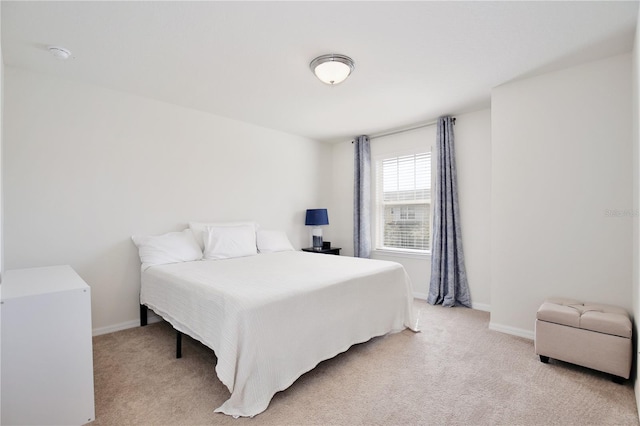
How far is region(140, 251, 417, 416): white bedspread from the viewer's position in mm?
1780

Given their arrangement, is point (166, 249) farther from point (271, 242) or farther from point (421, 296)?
point (421, 296)

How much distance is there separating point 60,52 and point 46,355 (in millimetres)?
2191

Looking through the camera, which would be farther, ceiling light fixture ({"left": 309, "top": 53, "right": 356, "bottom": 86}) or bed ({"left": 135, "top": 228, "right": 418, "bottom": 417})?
ceiling light fixture ({"left": 309, "top": 53, "right": 356, "bottom": 86})

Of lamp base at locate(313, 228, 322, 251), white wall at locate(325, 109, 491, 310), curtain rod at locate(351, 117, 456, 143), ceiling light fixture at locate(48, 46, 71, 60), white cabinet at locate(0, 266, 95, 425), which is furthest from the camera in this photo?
lamp base at locate(313, 228, 322, 251)

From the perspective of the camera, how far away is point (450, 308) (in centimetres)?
384

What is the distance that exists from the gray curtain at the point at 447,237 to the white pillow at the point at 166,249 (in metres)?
2.90

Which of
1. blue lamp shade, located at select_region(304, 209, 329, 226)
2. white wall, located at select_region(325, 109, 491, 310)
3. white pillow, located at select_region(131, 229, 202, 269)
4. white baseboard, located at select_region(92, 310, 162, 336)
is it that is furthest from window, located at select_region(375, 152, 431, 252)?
white baseboard, located at select_region(92, 310, 162, 336)

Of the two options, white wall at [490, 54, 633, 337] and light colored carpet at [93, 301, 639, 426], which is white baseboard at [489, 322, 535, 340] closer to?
white wall at [490, 54, 633, 337]

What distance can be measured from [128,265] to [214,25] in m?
2.50

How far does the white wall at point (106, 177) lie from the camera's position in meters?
2.71

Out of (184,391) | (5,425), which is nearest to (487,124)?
(184,391)

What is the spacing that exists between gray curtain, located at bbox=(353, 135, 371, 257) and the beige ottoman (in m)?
2.64

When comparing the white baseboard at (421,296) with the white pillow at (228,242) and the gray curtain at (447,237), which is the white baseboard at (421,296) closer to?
the gray curtain at (447,237)

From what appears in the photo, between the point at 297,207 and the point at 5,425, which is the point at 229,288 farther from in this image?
the point at 297,207
